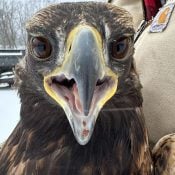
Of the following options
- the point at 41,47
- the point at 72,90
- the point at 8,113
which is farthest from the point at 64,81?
the point at 8,113

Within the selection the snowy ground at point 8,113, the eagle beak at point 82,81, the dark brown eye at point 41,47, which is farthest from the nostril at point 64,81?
the snowy ground at point 8,113

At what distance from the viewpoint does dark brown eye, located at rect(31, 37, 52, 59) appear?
151 centimetres

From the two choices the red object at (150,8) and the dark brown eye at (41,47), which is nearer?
the dark brown eye at (41,47)

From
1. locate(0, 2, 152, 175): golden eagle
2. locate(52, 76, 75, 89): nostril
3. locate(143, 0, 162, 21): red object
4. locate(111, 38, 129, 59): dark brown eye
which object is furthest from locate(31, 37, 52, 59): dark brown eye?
locate(143, 0, 162, 21): red object

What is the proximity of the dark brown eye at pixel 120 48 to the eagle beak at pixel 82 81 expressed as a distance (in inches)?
2.9

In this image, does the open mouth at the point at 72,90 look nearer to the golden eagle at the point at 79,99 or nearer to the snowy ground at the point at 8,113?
the golden eagle at the point at 79,99

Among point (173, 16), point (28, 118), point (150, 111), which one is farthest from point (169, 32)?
point (28, 118)

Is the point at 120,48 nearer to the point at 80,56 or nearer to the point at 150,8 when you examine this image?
the point at 80,56

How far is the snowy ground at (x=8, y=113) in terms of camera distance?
4345 mm

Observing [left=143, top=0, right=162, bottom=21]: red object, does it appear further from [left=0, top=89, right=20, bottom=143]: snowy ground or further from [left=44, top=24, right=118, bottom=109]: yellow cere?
[left=44, top=24, right=118, bottom=109]: yellow cere

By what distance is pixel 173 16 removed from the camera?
6.95 ft

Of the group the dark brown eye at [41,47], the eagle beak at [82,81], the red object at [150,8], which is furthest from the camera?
the red object at [150,8]

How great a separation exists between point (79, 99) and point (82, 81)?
0.06m

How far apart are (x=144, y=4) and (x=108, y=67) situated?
1.08 meters
